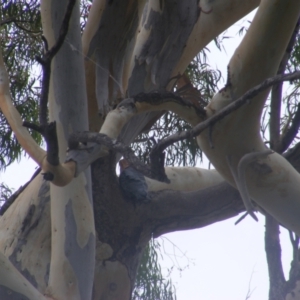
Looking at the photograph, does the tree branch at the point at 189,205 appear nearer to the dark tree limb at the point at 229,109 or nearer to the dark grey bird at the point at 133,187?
the dark grey bird at the point at 133,187

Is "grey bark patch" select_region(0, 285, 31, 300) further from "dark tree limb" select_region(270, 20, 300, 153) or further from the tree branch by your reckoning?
"dark tree limb" select_region(270, 20, 300, 153)

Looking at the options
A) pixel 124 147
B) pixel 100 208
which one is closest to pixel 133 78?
pixel 100 208

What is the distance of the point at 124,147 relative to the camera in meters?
1.21

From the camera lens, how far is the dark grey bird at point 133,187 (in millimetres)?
1919

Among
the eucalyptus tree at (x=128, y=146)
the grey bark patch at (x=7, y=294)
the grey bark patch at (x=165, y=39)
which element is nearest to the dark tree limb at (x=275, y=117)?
the eucalyptus tree at (x=128, y=146)

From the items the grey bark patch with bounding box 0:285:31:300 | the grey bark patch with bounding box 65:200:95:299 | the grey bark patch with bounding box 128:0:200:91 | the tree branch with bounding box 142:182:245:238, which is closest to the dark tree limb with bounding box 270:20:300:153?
the tree branch with bounding box 142:182:245:238

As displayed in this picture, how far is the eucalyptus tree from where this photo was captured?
54.4 inches

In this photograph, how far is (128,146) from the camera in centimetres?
125

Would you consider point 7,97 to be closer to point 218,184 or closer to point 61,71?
point 61,71

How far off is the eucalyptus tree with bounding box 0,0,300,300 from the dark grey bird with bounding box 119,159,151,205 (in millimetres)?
29

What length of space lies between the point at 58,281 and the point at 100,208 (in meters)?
0.38

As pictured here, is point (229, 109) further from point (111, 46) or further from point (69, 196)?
point (111, 46)

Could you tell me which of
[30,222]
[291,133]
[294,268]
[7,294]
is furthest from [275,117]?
[7,294]

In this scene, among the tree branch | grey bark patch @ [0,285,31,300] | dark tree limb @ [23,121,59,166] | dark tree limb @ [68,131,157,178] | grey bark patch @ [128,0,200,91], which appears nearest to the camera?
dark tree limb @ [23,121,59,166]
